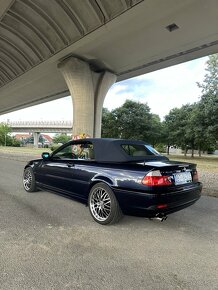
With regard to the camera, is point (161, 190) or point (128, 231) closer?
point (161, 190)

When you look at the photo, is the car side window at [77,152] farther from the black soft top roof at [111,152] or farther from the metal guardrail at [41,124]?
the metal guardrail at [41,124]

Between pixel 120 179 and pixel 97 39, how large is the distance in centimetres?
1266

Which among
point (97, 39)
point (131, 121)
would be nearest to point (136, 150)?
point (97, 39)

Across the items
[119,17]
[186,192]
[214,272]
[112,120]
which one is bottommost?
[214,272]

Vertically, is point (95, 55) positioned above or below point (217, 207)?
above

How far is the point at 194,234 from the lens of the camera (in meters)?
3.81

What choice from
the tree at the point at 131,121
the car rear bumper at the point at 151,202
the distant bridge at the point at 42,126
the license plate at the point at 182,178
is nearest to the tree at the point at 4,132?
the distant bridge at the point at 42,126

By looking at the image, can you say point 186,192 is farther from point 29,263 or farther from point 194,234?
point 29,263

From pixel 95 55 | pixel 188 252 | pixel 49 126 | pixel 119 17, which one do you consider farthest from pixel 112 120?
pixel 49 126

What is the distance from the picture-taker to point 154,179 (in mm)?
3619

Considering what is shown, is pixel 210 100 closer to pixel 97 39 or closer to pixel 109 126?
pixel 97 39

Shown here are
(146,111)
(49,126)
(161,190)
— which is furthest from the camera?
(49,126)

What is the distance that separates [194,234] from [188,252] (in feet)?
2.20

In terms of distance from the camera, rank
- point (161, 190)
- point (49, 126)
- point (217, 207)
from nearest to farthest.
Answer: point (161, 190) → point (217, 207) → point (49, 126)
